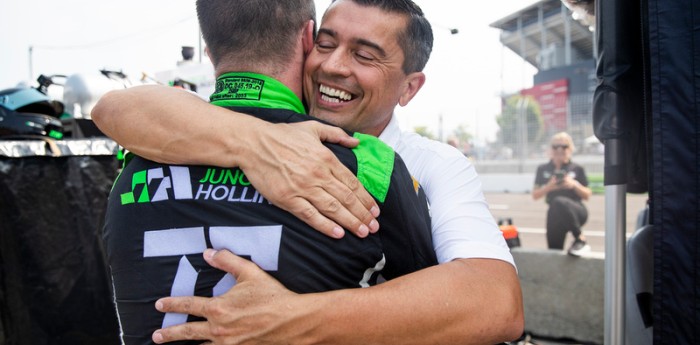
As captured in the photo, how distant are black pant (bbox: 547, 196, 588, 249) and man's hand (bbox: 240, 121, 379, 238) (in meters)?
5.48

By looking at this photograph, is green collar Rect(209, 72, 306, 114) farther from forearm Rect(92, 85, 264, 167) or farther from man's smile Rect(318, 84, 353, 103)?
man's smile Rect(318, 84, 353, 103)

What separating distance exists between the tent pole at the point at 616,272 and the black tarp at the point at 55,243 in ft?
9.48

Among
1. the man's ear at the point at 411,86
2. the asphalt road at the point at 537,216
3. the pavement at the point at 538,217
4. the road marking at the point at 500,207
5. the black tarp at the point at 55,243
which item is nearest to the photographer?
the man's ear at the point at 411,86

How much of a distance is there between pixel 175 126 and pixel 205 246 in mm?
330

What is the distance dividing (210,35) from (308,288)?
714 millimetres

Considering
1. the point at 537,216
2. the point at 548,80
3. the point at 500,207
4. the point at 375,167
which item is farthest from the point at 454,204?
the point at 548,80

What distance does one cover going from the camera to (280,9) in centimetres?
133

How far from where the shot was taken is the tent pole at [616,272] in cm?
189

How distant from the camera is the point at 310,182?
1162 mm

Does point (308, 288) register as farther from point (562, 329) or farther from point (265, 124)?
point (562, 329)

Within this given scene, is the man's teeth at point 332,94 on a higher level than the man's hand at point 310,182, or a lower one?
higher

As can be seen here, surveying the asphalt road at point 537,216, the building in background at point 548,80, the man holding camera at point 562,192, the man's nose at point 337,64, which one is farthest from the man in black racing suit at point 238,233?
the building in background at point 548,80

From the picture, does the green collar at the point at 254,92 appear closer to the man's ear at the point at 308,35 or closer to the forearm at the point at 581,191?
the man's ear at the point at 308,35

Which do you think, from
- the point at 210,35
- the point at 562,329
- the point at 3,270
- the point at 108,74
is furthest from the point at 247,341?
the point at 108,74
